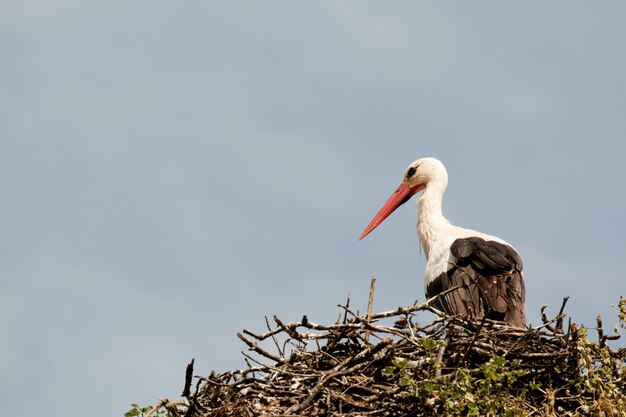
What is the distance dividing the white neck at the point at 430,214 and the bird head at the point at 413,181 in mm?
59

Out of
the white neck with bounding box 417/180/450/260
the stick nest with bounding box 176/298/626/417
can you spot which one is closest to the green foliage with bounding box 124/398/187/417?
the stick nest with bounding box 176/298/626/417

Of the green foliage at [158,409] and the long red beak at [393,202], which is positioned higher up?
the long red beak at [393,202]

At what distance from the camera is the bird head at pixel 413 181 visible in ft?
27.9

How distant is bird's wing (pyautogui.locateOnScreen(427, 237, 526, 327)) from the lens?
20.3ft

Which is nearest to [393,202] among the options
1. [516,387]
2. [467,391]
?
[516,387]

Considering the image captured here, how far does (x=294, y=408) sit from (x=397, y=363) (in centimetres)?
56

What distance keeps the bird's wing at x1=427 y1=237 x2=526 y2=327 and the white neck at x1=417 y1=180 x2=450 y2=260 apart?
0.84 metres

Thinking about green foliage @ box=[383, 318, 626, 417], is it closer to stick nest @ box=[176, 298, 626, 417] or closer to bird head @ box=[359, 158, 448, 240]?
stick nest @ box=[176, 298, 626, 417]

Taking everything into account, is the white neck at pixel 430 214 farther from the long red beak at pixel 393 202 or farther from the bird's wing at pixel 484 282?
the bird's wing at pixel 484 282

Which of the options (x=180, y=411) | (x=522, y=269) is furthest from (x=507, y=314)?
(x=180, y=411)

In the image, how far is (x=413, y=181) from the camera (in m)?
8.70

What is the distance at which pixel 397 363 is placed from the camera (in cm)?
461

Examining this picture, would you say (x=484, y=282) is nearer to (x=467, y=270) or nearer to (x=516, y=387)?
(x=467, y=270)

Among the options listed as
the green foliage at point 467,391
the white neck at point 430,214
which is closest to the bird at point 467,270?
the white neck at point 430,214
